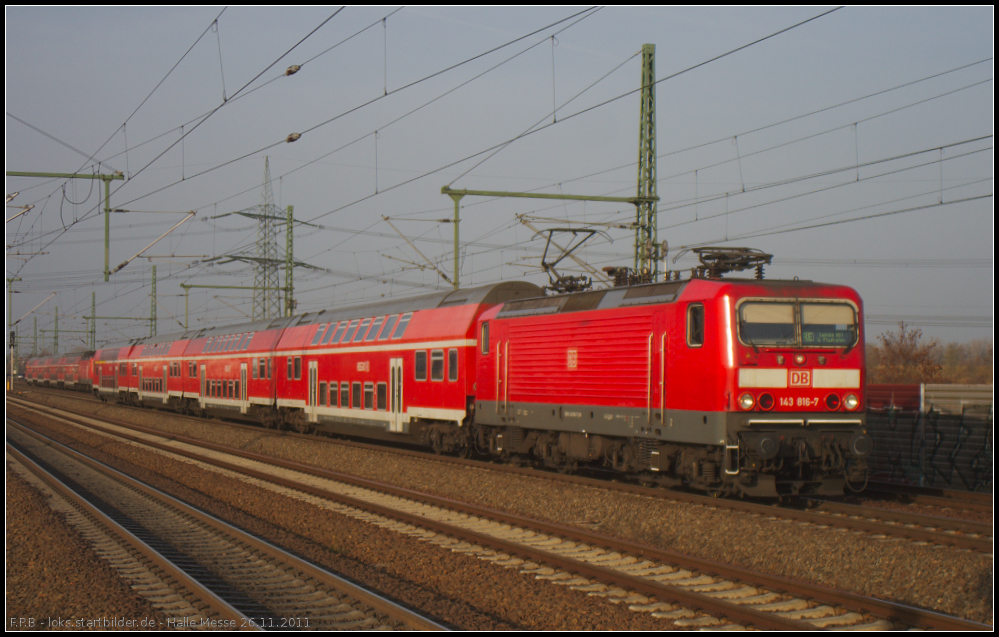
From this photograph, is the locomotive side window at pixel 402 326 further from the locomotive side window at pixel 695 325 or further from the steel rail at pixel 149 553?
the locomotive side window at pixel 695 325

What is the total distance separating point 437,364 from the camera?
2306cm

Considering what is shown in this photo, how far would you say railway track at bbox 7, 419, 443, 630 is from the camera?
28.3 ft

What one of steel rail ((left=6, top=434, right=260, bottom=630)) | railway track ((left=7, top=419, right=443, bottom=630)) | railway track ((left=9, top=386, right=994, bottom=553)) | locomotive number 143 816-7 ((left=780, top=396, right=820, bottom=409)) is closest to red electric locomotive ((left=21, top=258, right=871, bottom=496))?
locomotive number 143 816-7 ((left=780, top=396, right=820, bottom=409))

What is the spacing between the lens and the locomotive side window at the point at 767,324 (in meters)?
14.2

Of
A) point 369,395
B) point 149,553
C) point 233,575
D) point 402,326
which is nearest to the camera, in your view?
point 233,575

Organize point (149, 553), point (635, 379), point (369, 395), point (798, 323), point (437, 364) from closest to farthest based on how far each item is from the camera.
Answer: point (149, 553), point (798, 323), point (635, 379), point (437, 364), point (369, 395)

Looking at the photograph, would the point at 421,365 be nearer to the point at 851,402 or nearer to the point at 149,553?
the point at 851,402

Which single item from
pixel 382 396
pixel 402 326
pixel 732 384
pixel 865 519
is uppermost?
pixel 402 326

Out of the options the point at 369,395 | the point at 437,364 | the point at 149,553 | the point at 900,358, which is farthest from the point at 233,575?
the point at 900,358

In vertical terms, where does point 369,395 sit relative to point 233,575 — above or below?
above

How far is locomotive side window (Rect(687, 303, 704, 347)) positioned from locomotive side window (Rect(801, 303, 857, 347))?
1695mm

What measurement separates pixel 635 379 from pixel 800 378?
3049 mm

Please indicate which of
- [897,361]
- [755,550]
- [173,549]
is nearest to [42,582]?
[173,549]

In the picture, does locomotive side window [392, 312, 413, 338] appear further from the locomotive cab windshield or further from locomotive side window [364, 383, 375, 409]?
the locomotive cab windshield
